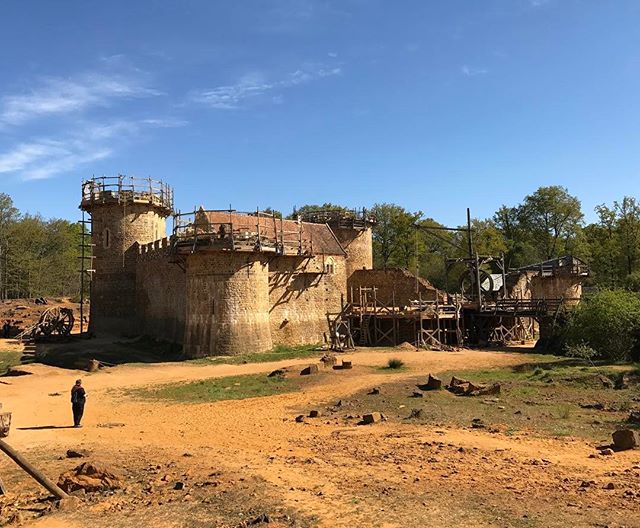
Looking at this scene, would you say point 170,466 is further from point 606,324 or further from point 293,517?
point 606,324

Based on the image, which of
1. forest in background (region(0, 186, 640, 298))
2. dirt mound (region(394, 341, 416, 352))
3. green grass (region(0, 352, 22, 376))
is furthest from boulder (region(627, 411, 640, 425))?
forest in background (region(0, 186, 640, 298))

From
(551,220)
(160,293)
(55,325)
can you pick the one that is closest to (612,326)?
(160,293)

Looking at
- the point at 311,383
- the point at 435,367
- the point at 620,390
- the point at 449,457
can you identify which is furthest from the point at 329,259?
the point at 449,457

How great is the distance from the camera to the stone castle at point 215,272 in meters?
31.0

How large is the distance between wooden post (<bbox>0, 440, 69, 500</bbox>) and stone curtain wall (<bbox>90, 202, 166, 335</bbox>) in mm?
32399

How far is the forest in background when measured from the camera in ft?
205

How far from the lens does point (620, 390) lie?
19344mm

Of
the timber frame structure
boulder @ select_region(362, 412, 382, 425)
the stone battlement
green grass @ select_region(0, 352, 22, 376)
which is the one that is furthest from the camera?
the stone battlement

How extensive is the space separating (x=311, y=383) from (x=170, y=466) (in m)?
11.0

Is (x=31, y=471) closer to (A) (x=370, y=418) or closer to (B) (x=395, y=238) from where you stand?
(A) (x=370, y=418)

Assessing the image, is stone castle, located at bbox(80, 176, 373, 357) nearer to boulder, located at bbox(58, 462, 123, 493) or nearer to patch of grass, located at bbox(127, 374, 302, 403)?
patch of grass, located at bbox(127, 374, 302, 403)

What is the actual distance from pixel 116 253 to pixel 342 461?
32.9 m

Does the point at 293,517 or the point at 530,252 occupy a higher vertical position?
the point at 530,252

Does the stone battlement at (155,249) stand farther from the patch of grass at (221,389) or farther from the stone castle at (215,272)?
the patch of grass at (221,389)
